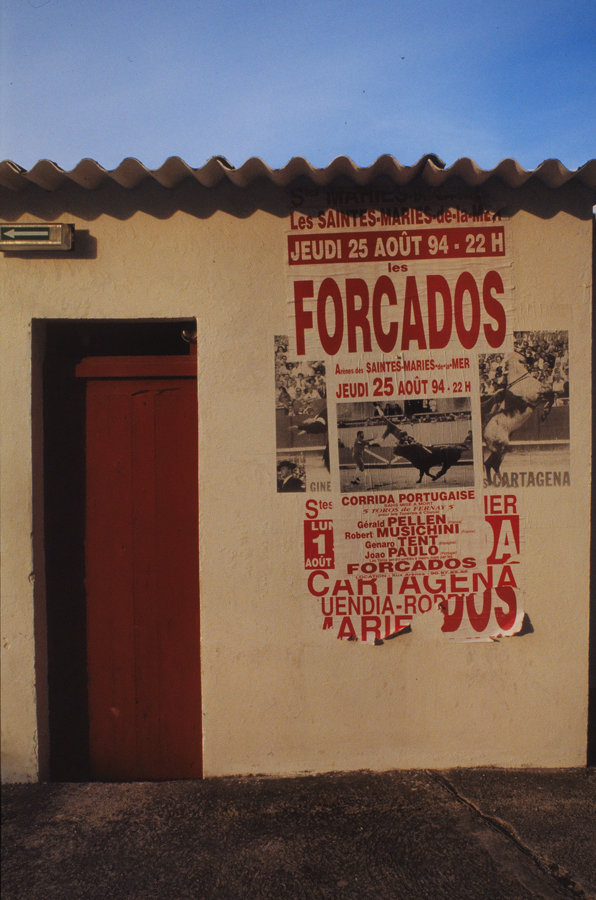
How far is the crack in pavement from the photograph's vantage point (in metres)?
2.42

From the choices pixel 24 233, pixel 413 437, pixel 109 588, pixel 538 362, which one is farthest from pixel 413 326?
pixel 109 588

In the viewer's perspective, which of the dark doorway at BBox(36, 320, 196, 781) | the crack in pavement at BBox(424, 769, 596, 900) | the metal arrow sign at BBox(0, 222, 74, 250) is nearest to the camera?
the crack in pavement at BBox(424, 769, 596, 900)

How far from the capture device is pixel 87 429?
3.52 m

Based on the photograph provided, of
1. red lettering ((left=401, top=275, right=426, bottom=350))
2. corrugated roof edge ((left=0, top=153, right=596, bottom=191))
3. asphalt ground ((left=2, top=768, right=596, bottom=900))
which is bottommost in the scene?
asphalt ground ((left=2, top=768, right=596, bottom=900))

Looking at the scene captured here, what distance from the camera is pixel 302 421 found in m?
3.29

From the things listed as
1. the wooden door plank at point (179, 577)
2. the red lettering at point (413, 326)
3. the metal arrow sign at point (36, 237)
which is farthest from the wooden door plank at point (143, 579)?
the red lettering at point (413, 326)

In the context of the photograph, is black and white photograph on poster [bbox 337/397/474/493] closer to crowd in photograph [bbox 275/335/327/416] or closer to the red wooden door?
crowd in photograph [bbox 275/335/327/416]

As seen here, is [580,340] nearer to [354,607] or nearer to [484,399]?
[484,399]

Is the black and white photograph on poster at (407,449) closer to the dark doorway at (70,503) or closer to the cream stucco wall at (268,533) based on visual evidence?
the cream stucco wall at (268,533)

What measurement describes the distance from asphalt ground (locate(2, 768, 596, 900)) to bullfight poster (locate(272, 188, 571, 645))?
0.84m

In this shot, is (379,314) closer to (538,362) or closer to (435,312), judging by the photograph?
(435,312)

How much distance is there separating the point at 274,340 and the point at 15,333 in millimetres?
1555

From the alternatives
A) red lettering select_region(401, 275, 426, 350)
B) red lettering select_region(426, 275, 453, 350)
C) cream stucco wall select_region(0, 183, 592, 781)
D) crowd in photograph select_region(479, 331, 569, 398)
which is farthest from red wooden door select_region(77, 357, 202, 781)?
crowd in photograph select_region(479, 331, 569, 398)

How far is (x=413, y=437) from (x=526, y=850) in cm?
215
